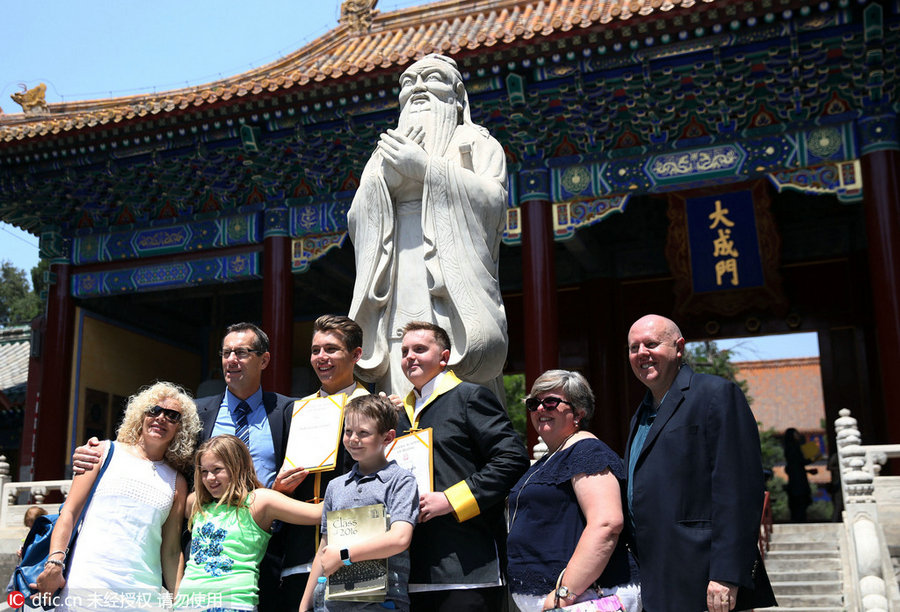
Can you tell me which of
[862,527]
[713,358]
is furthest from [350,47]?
[713,358]

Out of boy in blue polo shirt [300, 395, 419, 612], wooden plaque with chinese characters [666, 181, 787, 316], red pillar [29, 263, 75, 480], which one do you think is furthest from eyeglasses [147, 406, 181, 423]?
red pillar [29, 263, 75, 480]

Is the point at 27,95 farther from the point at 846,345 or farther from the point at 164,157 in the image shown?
the point at 846,345

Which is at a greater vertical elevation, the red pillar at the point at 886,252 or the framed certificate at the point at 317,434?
the red pillar at the point at 886,252

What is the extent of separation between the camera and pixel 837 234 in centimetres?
1138

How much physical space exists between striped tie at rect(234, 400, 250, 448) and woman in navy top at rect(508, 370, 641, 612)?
3.46 ft

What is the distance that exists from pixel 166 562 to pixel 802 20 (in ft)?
23.5

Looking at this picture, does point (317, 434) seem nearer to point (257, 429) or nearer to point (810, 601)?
point (257, 429)

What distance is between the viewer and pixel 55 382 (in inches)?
425

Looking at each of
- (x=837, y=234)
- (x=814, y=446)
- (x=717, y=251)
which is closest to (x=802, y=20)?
(x=717, y=251)

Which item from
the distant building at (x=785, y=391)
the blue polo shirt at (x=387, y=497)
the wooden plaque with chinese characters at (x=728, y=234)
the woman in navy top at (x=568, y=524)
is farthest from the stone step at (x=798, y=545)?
the distant building at (x=785, y=391)

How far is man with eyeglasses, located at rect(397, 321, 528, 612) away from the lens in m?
2.57

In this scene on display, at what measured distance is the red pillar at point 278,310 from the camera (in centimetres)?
980

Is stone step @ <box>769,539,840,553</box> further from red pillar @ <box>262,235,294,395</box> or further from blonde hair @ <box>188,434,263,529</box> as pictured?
blonde hair @ <box>188,434,263,529</box>

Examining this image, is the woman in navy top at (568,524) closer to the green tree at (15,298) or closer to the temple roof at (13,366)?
the temple roof at (13,366)
